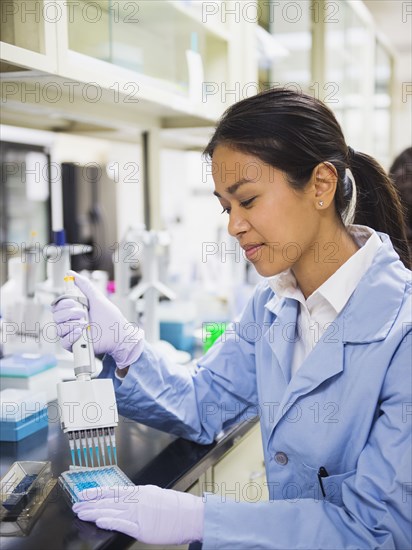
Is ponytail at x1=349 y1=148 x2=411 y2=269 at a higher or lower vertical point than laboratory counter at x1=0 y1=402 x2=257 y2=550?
higher

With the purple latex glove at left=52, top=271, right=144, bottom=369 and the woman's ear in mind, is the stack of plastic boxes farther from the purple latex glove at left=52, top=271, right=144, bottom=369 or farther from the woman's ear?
the woman's ear

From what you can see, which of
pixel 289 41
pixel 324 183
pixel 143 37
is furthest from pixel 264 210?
pixel 289 41

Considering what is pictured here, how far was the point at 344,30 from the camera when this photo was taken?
10.9 feet

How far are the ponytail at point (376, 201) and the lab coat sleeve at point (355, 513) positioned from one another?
0.46m

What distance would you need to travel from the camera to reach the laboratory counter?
1.00 meters

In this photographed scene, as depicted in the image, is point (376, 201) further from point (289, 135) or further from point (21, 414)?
point (21, 414)

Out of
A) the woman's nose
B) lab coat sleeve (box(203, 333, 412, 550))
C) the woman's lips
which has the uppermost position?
the woman's nose

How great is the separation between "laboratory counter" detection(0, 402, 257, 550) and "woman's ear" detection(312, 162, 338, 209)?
24.1 inches

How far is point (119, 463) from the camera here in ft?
4.26

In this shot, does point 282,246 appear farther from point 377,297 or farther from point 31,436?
point 31,436

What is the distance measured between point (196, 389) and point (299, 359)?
276 mm

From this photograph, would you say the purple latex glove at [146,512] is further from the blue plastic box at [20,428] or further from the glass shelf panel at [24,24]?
the glass shelf panel at [24,24]

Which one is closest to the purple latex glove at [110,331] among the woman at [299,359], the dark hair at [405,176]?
the woman at [299,359]

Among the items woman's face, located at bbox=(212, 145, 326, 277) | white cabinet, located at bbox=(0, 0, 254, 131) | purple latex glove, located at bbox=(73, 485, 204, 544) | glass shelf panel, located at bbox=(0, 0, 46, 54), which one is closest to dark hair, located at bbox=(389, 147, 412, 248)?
white cabinet, located at bbox=(0, 0, 254, 131)
